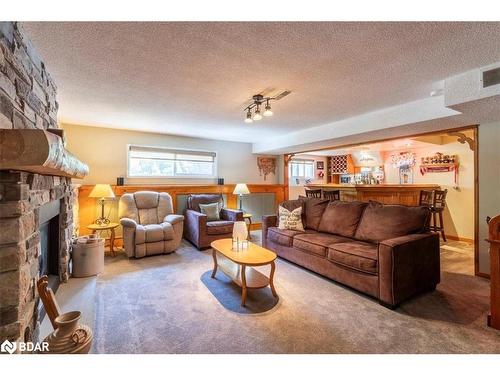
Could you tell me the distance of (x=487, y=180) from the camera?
298cm

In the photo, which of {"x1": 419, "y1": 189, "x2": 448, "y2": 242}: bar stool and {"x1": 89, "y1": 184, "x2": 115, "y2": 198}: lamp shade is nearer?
{"x1": 89, "y1": 184, "x2": 115, "y2": 198}: lamp shade

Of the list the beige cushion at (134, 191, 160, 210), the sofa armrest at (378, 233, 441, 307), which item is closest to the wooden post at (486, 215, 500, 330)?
the sofa armrest at (378, 233, 441, 307)

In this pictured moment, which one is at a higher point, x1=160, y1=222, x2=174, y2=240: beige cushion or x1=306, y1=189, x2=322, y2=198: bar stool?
x1=306, y1=189, x2=322, y2=198: bar stool

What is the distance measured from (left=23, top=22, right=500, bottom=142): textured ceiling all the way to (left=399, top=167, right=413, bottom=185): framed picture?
383cm

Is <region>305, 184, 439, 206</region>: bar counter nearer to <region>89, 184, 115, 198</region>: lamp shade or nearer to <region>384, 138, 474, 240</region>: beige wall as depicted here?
<region>384, 138, 474, 240</region>: beige wall

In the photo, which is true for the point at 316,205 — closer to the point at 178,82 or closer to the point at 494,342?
the point at 494,342

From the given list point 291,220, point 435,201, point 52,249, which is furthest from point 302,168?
point 52,249

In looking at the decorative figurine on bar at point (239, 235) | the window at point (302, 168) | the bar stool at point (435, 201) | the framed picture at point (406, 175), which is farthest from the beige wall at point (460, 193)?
the decorative figurine on bar at point (239, 235)

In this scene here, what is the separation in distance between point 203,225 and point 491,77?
3891mm

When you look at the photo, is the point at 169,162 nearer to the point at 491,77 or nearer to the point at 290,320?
the point at 290,320

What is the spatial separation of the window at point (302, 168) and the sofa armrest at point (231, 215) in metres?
3.52

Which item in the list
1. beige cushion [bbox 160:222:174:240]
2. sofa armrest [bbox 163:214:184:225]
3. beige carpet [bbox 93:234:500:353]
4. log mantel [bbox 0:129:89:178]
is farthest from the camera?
sofa armrest [bbox 163:214:184:225]

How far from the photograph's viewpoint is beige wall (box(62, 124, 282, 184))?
4332 millimetres
